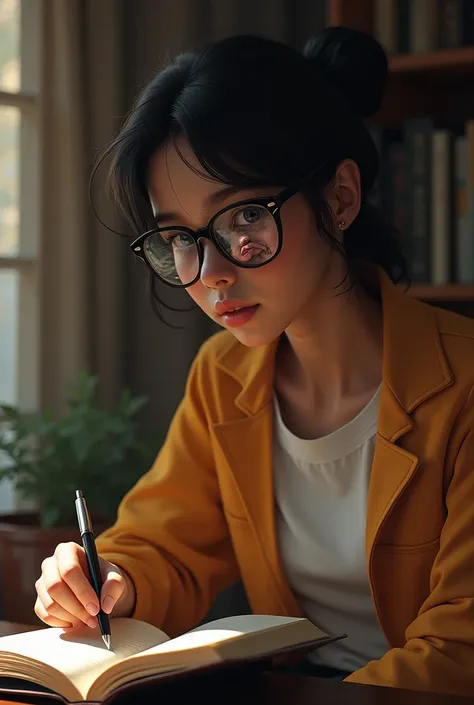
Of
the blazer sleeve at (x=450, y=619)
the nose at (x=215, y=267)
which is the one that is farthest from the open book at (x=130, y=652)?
the nose at (x=215, y=267)

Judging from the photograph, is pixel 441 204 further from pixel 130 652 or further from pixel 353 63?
pixel 130 652

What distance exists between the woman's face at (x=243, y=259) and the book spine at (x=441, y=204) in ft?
2.55

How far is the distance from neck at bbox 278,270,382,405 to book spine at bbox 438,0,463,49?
2.66ft

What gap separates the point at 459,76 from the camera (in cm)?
206

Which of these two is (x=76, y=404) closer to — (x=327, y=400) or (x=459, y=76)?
(x=327, y=400)

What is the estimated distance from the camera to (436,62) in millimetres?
1924

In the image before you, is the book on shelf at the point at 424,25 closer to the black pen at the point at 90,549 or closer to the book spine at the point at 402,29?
the book spine at the point at 402,29

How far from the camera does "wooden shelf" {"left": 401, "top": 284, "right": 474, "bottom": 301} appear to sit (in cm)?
193

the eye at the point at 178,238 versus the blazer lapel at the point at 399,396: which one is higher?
the eye at the point at 178,238

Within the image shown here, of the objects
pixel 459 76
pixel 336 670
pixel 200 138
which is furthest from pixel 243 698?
pixel 459 76

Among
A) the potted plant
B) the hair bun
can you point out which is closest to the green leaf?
the potted plant

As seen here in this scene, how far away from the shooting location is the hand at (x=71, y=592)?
3.55 ft

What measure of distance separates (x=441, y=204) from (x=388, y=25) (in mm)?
406

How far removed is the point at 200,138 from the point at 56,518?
0.96 meters
